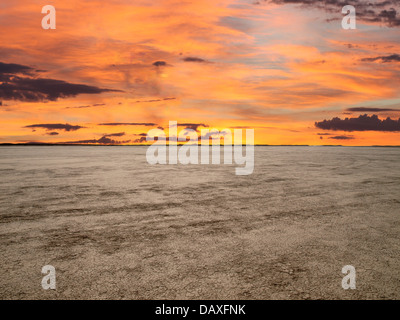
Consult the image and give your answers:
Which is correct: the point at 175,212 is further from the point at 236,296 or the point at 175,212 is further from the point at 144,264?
the point at 236,296

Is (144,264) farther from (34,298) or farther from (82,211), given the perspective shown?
(82,211)

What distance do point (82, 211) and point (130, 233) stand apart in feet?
7.12

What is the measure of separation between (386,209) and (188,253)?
17.2 feet

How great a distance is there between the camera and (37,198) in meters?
8.47

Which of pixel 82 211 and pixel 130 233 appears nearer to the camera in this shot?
pixel 130 233

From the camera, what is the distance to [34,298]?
3207 millimetres

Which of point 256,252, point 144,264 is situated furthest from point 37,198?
point 256,252

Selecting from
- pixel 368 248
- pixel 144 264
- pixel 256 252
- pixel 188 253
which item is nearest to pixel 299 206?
pixel 368 248

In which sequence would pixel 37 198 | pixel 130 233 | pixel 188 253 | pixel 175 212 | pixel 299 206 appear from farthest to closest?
1. pixel 37 198
2. pixel 299 206
3. pixel 175 212
4. pixel 130 233
5. pixel 188 253

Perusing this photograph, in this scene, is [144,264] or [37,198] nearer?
[144,264]
